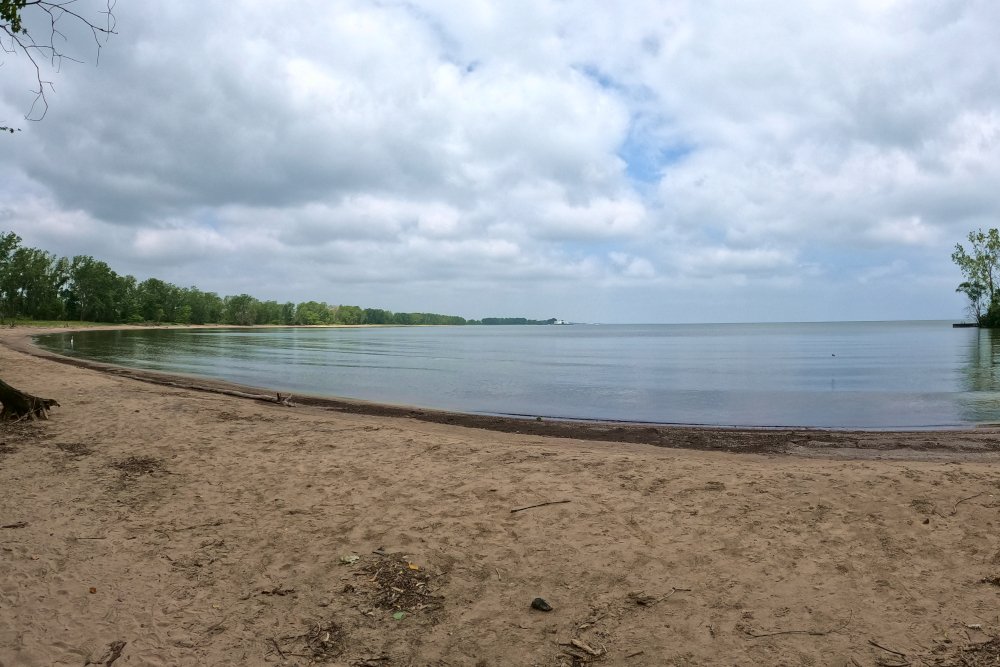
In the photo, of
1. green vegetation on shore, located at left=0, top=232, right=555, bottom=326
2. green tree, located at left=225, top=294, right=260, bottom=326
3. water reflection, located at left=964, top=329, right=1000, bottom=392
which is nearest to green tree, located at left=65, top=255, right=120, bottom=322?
green vegetation on shore, located at left=0, top=232, right=555, bottom=326

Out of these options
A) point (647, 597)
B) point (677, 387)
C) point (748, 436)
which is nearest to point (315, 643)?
point (647, 597)

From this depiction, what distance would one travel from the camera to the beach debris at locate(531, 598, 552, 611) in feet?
15.3

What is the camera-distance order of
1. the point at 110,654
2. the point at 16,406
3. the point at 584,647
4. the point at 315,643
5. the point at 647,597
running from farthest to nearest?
1. the point at 16,406
2. the point at 647,597
3. the point at 315,643
4. the point at 584,647
5. the point at 110,654

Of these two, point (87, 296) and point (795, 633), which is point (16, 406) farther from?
point (87, 296)

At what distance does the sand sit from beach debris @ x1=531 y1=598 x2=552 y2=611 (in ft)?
0.19

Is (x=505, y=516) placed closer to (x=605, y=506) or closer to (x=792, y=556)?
(x=605, y=506)

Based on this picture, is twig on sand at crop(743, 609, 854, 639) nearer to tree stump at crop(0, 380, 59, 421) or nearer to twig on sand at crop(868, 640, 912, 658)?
twig on sand at crop(868, 640, 912, 658)

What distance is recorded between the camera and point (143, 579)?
509cm

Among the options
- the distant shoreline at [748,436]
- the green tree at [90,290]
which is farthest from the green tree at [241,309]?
the distant shoreline at [748,436]

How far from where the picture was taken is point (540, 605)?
4.68 m

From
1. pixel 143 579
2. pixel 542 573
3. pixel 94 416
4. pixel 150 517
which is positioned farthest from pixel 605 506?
pixel 94 416

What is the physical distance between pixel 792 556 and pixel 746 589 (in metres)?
0.87

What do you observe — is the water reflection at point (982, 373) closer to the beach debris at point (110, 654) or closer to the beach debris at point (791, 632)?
the beach debris at point (791, 632)

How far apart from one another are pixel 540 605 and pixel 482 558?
1.03m
